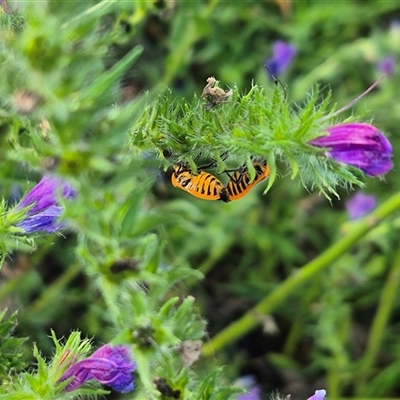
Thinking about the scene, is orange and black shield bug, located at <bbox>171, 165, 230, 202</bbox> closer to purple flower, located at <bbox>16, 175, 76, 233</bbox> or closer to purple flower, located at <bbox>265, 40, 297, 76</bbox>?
purple flower, located at <bbox>16, 175, 76, 233</bbox>

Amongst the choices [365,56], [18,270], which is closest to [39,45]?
[18,270]

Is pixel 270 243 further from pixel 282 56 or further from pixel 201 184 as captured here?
pixel 201 184

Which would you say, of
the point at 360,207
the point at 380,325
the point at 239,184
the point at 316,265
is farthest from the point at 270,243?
the point at 239,184

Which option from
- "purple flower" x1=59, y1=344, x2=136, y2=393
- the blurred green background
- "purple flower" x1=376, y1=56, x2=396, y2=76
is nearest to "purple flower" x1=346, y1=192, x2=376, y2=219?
the blurred green background

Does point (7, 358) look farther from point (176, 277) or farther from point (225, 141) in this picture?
point (225, 141)

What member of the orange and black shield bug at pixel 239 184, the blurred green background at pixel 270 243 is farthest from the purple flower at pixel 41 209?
the blurred green background at pixel 270 243

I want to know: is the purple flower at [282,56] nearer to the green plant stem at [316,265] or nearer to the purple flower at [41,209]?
the green plant stem at [316,265]

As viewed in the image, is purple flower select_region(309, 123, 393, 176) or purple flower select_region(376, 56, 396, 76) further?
purple flower select_region(376, 56, 396, 76)
